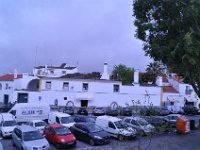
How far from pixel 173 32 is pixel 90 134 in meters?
10.8

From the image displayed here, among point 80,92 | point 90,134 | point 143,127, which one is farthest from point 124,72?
point 143,127

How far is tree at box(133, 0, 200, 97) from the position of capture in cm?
2303

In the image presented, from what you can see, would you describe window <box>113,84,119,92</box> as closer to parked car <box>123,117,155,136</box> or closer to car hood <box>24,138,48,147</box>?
car hood <box>24,138,48,147</box>

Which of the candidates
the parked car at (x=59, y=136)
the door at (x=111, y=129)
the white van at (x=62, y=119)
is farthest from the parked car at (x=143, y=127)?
A: the white van at (x=62, y=119)

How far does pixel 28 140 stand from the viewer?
24516 mm

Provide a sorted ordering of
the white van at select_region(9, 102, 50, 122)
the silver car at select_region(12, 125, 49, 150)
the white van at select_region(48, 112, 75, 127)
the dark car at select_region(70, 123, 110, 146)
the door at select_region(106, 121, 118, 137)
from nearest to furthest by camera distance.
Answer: the silver car at select_region(12, 125, 49, 150) < the dark car at select_region(70, 123, 110, 146) < the door at select_region(106, 121, 118, 137) < the white van at select_region(48, 112, 75, 127) < the white van at select_region(9, 102, 50, 122)

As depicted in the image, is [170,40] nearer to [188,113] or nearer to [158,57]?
[158,57]

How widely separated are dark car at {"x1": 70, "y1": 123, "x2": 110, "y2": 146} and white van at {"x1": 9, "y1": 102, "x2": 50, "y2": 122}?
912 cm

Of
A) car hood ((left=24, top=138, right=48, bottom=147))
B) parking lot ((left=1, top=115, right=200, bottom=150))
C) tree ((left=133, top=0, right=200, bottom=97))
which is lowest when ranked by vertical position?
parking lot ((left=1, top=115, right=200, bottom=150))

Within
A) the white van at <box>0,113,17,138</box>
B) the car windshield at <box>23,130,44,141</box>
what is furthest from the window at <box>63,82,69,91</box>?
the car windshield at <box>23,130,44,141</box>

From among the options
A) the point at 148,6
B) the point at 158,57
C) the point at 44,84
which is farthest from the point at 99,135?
the point at 44,84

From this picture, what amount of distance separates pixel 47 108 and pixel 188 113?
97.7ft

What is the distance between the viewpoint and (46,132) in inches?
1111

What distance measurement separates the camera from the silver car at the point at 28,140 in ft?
78.1
